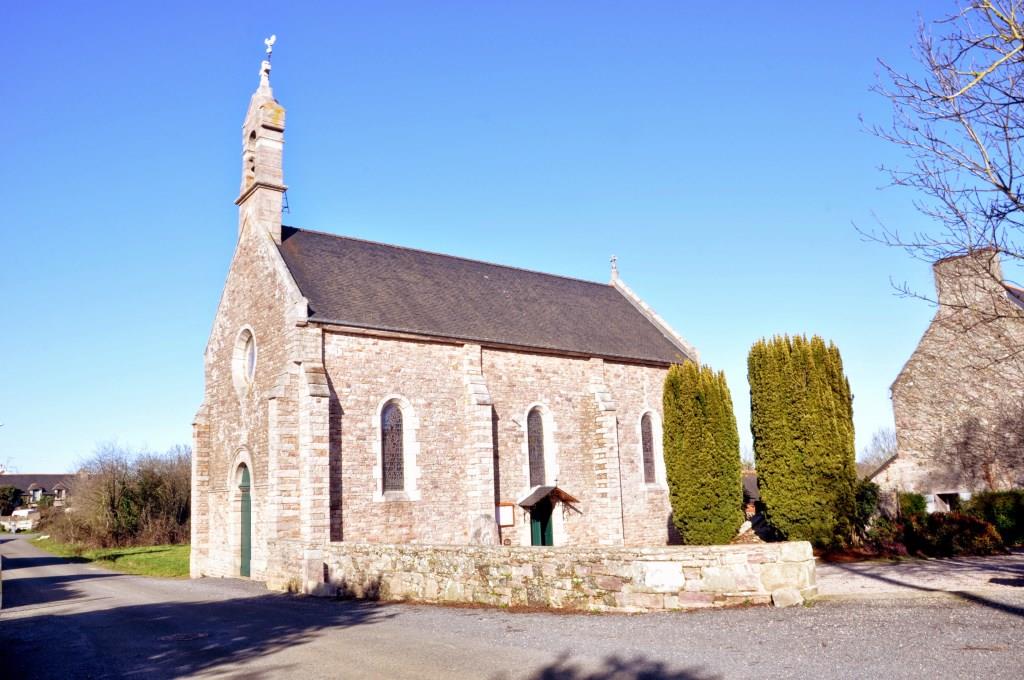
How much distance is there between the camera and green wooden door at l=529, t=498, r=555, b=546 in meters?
23.5

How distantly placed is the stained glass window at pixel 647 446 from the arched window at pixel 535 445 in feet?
14.8

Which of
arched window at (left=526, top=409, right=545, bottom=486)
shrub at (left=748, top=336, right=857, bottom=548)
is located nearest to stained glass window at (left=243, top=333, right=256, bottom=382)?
arched window at (left=526, top=409, right=545, bottom=486)

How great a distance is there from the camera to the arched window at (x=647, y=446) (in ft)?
89.8

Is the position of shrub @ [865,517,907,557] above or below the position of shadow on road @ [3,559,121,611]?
above

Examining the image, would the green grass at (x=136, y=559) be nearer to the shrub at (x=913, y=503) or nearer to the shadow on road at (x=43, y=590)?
the shadow on road at (x=43, y=590)

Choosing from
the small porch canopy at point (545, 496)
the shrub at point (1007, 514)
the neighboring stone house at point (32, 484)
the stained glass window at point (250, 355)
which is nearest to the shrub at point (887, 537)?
the shrub at point (1007, 514)

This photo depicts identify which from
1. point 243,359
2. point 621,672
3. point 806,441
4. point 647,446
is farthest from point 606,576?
point 647,446

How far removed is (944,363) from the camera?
24469 mm

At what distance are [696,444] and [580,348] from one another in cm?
578

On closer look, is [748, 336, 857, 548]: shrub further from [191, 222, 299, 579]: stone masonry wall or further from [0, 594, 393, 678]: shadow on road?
[191, 222, 299, 579]: stone masonry wall

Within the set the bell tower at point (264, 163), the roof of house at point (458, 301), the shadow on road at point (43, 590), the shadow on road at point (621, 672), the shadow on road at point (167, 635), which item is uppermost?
the bell tower at point (264, 163)

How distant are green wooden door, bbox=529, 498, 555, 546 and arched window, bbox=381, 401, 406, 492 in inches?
184

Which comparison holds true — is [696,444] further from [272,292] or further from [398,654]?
[398,654]

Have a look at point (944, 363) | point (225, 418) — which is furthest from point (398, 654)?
point (944, 363)
